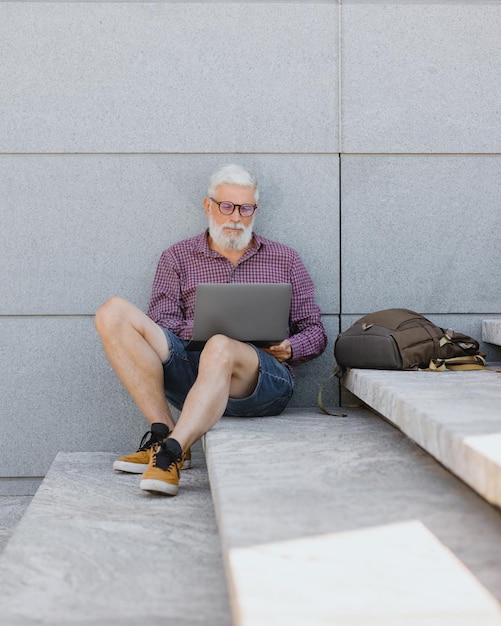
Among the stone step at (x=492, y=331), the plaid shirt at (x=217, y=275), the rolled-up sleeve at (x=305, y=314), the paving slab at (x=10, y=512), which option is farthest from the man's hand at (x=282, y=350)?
the paving slab at (x=10, y=512)

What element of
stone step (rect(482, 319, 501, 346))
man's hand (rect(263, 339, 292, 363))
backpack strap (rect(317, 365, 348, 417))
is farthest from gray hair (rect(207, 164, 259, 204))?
stone step (rect(482, 319, 501, 346))

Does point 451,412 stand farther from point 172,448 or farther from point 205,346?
point 205,346

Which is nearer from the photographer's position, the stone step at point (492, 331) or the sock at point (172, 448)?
the sock at point (172, 448)

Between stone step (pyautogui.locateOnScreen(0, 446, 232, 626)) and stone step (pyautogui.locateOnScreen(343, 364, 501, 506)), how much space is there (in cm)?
61

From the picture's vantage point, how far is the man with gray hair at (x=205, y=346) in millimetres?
2967

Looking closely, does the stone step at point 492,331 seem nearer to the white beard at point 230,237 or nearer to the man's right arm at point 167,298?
the white beard at point 230,237

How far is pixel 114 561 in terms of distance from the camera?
222 centimetres

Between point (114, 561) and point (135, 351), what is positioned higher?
point (135, 351)

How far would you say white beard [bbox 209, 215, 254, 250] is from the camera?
12.0 ft

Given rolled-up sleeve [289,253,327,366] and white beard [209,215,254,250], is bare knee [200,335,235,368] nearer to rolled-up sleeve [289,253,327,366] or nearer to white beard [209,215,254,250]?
rolled-up sleeve [289,253,327,366]

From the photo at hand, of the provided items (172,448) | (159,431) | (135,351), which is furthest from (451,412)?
(135,351)

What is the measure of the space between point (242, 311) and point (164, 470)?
26.6 inches

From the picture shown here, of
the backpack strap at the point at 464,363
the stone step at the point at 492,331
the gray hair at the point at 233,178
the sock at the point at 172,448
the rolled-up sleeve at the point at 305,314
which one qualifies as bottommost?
the sock at the point at 172,448

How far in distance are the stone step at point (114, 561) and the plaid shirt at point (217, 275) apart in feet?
3.01
